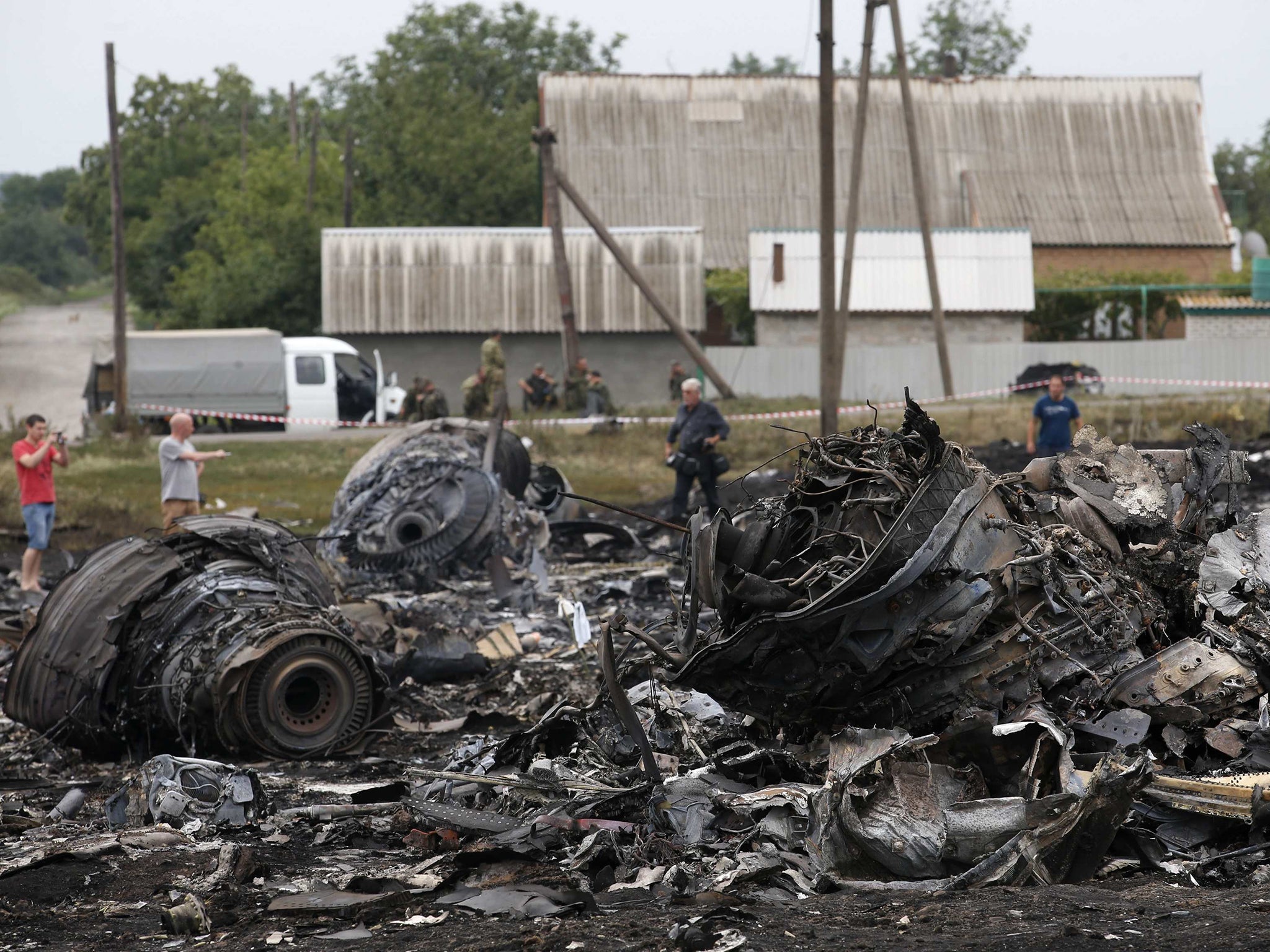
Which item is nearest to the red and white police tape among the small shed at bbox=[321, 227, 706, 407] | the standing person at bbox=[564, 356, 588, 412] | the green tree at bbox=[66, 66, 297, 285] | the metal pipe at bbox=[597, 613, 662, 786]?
the standing person at bbox=[564, 356, 588, 412]

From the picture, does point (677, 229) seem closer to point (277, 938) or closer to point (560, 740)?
point (560, 740)

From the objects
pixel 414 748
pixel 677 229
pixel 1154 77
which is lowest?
pixel 414 748

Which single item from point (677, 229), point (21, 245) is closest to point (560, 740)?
point (677, 229)

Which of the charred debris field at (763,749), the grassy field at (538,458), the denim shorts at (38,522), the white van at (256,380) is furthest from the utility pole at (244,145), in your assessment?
the charred debris field at (763,749)

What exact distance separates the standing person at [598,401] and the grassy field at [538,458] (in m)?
3.62

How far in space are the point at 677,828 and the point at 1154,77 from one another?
44.8 metres

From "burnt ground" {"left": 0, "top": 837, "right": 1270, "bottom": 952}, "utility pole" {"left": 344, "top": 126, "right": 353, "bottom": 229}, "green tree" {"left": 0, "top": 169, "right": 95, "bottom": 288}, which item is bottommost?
"burnt ground" {"left": 0, "top": 837, "right": 1270, "bottom": 952}

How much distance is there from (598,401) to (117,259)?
9884mm

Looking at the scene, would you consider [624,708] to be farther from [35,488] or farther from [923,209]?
[923,209]

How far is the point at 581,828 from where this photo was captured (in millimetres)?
5934

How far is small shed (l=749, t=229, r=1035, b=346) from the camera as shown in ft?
115

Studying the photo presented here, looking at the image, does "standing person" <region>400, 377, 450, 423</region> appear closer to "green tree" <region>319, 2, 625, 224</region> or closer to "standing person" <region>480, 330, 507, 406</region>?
"standing person" <region>480, 330, 507, 406</region>

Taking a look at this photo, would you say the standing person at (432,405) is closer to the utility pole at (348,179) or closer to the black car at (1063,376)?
the black car at (1063,376)

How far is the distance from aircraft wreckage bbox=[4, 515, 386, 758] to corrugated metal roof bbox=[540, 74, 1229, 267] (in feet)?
112
